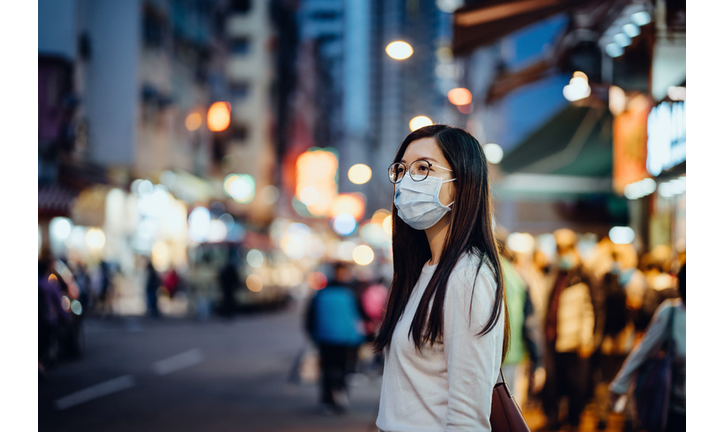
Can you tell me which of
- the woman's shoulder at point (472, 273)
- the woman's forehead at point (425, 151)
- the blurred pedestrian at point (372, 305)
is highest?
the woman's forehead at point (425, 151)

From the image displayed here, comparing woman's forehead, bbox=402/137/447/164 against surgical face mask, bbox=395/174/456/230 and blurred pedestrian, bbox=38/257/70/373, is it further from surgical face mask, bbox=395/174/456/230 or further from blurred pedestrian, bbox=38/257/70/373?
blurred pedestrian, bbox=38/257/70/373

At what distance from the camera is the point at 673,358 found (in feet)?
15.1

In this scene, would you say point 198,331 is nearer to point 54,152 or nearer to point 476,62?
point 54,152

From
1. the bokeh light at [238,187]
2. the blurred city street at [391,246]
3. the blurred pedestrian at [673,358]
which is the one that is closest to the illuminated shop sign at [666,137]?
the blurred city street at [391,246]

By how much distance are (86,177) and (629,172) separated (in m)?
15.6

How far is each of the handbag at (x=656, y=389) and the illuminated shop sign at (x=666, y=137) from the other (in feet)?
7.60

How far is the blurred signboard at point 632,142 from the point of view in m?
9.98

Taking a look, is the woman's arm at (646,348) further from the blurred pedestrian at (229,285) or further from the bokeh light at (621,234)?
the blurred pedestrian at (229,285)

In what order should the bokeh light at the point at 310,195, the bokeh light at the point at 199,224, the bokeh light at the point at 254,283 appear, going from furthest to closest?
the bokeh light at the point at 310,195
the bokeh light at the point at 199,224
the bokeh light at the point at 254,283

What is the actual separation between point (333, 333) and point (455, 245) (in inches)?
305

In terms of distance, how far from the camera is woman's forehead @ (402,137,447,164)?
2.80 metres

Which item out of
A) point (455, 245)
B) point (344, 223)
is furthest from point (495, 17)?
point (344, 223)

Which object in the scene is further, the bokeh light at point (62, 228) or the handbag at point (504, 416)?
the bokeh light at point (62, 228)

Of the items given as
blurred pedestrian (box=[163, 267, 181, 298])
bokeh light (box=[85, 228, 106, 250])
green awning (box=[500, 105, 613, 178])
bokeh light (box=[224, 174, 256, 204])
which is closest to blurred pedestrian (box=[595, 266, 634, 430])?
green awning (box=[500, 105, 613, 178])
